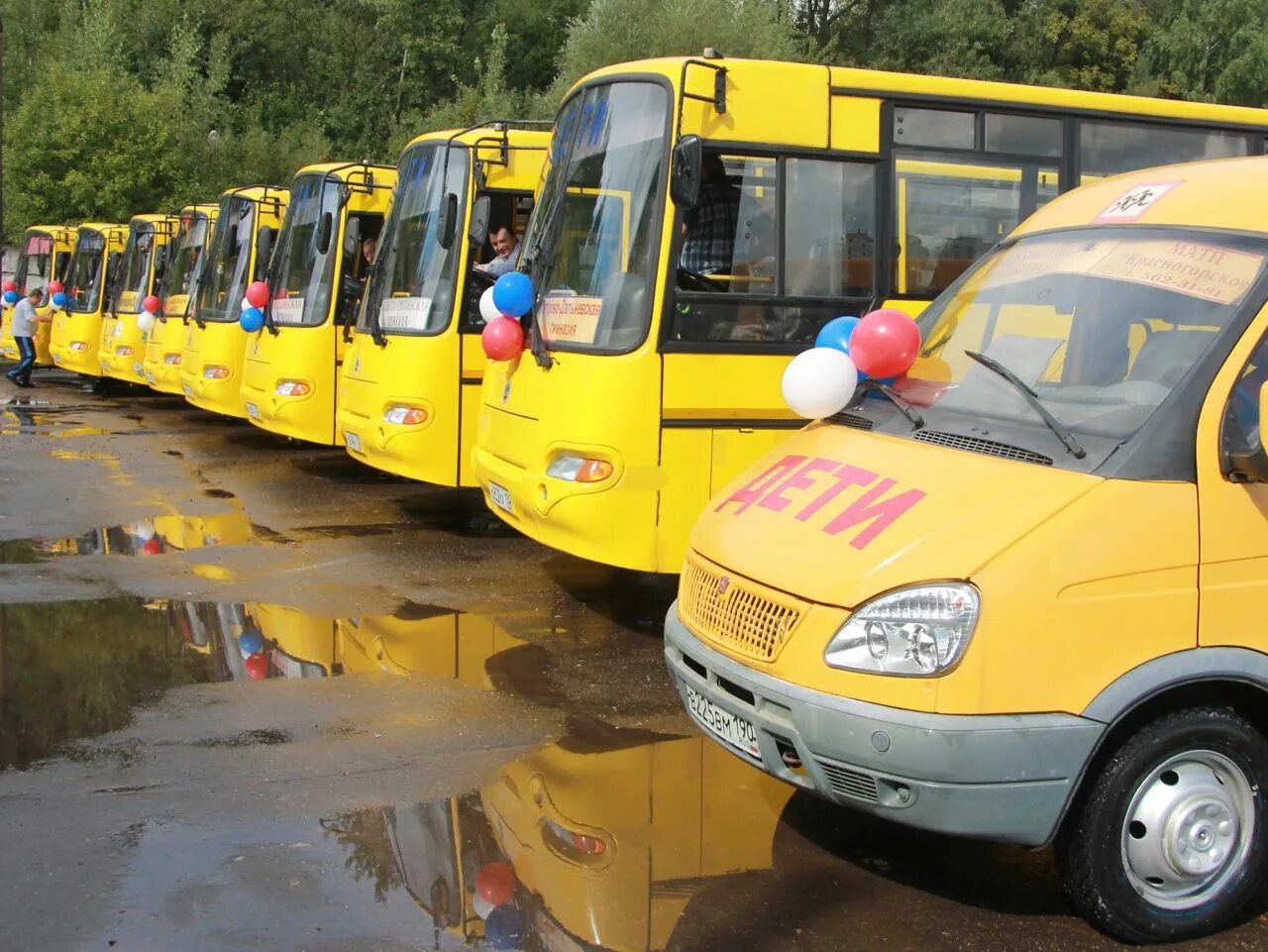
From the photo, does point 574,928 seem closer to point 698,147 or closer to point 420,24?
point 698,147

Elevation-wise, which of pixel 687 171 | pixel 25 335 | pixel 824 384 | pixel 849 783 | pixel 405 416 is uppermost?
pixel 687 171

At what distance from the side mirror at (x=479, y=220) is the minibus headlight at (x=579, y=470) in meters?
3.16

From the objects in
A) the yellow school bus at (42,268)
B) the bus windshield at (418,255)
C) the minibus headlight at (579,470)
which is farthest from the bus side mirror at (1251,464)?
the yellow school bus at (42,268)

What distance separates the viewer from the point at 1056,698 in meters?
3.90

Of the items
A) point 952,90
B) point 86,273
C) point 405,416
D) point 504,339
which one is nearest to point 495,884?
point 504,339

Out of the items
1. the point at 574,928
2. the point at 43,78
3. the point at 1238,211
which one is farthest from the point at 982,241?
the point at 43,78

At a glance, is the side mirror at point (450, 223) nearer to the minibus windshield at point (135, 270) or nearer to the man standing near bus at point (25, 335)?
the minibus windshield at point (135, 270)

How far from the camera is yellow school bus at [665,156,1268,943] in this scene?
390 cm

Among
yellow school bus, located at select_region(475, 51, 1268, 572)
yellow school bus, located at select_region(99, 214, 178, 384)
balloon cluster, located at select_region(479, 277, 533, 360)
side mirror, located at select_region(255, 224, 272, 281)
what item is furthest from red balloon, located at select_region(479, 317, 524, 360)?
yellow school bus, located at select_region(99, 214, 178, 384)

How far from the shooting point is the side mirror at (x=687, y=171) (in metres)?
7.00

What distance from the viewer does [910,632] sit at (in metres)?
3.96

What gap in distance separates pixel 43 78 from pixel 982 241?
32616 mm

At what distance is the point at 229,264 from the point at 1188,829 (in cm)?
1432

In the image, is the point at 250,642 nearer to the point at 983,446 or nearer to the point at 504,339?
the point at 504,339
